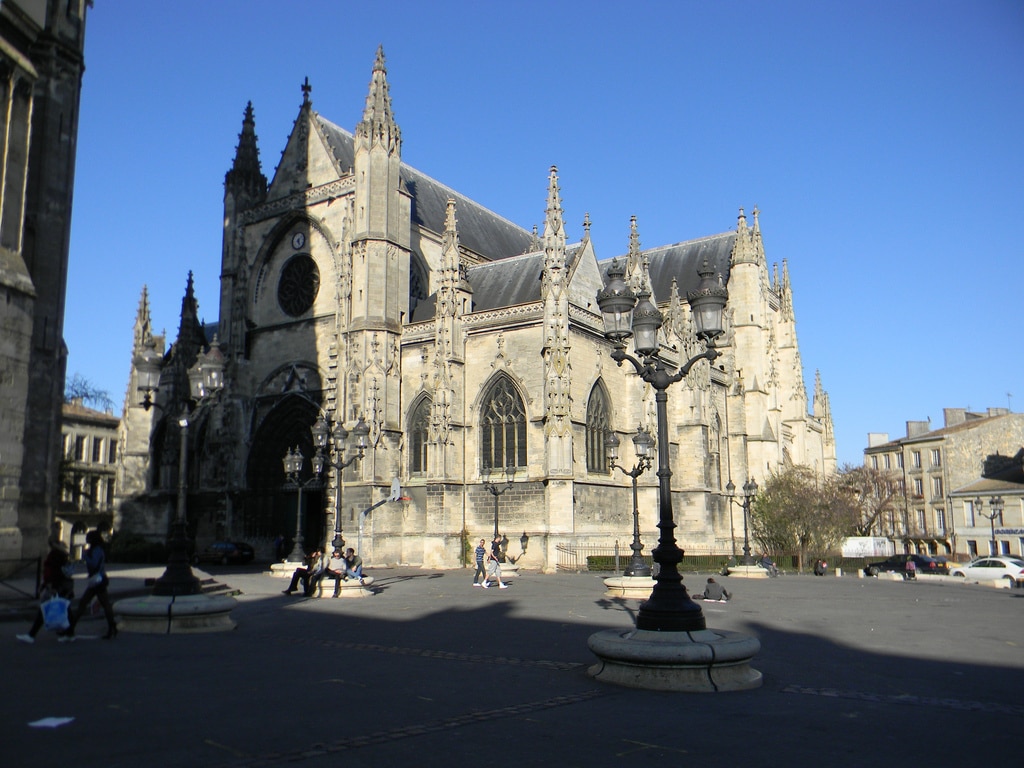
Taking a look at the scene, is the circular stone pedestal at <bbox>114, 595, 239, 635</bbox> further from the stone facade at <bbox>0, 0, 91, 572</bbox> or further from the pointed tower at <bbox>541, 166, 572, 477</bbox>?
the pointed tower at <bbox>541, 166, 572, 477</bbox>

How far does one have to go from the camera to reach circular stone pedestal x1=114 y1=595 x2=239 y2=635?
12516 mm

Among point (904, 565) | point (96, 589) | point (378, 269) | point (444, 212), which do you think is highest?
point (444, 212)

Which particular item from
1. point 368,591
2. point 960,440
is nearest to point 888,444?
point 960,440

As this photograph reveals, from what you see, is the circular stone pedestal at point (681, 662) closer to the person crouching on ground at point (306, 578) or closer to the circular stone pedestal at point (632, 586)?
the circular stone pedestal at point (632, 586)

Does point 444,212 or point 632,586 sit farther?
point 444,212

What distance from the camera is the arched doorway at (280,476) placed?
35562mm

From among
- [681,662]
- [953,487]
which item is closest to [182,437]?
[681,662]

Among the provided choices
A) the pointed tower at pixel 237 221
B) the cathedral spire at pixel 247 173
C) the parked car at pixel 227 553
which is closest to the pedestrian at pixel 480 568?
the parked car at pixel 227 553

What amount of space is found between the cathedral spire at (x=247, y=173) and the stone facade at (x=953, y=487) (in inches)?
1848

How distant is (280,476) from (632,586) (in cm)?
2208

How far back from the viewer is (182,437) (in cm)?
1370

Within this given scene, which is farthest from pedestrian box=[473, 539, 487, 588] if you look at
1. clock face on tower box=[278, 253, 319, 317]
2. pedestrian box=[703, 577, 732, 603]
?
clock face on tower box=[278, 253, 319, 317]

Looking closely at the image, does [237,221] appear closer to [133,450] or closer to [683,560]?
[133,450]

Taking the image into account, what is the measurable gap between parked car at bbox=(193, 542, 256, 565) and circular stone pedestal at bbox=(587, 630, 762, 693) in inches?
1158
